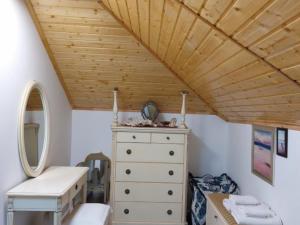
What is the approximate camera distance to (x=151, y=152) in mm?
3533

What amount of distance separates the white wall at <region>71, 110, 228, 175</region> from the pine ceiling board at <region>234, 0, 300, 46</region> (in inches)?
105

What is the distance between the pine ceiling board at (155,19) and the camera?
1.90 m

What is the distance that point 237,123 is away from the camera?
371cm

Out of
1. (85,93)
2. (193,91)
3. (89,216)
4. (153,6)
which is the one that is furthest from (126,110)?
(153,6)

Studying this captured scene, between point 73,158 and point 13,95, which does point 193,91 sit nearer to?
point 73,158

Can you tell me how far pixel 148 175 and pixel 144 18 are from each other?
190 centimetres

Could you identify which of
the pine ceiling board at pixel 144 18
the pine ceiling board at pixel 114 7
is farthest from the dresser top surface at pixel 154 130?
the pine ceiling board at pixel 114 7

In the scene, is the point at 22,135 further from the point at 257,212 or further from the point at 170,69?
the point at 257,212

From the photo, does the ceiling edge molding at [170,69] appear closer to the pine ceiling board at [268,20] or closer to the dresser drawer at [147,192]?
the dresser drawer at [147,192]

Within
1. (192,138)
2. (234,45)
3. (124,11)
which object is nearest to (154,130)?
(192,138)

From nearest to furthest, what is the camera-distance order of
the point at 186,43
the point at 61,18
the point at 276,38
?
the point at 276,38, the point at 186,43, the point at 61,18

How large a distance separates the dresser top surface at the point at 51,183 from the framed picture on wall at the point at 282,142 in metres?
1.67

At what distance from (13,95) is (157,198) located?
6.56 feet

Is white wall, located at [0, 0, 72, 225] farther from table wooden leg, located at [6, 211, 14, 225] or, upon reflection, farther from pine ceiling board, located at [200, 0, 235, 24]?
pine ceiling board, located at [200, 0, 235, 24]
